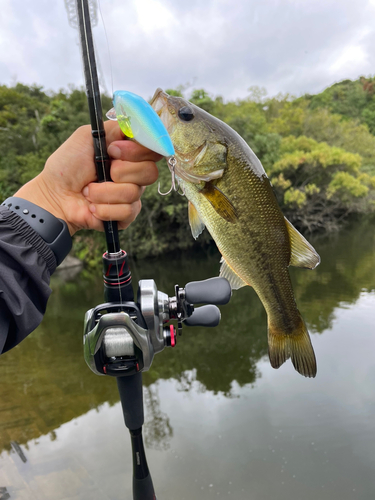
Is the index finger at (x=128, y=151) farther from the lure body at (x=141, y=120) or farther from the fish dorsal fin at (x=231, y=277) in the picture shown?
the fish dorsal fin at (x=231, y=277)

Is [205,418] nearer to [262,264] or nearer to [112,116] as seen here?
[262,264]

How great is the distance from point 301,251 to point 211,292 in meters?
0.39

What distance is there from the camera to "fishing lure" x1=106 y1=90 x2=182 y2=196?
102 centimetres

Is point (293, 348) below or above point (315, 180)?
above

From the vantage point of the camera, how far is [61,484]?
3.21 m

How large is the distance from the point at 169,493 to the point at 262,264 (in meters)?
3.13

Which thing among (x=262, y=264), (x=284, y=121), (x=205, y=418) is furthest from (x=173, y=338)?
(x=284, y=121)

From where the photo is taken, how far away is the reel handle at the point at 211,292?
1.34m

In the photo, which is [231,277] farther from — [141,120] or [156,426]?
[156,426]

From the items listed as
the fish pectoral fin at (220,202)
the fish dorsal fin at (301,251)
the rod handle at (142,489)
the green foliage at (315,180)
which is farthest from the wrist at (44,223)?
the green foliage at (315,180)

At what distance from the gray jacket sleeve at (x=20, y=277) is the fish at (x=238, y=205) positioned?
0.58 m

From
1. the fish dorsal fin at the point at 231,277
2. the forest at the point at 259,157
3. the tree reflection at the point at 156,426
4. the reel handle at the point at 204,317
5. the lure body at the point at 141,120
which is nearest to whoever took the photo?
the lure body at the point at 141,120

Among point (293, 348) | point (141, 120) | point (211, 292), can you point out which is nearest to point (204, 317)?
point (211, 292)

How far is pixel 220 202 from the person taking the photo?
1.22 metres
